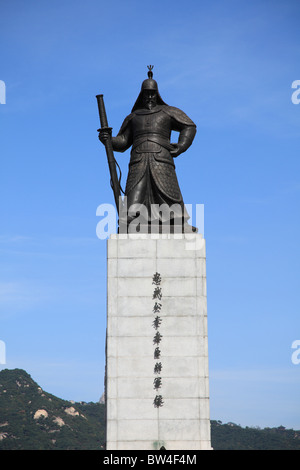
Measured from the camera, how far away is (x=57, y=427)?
5816 centimetres

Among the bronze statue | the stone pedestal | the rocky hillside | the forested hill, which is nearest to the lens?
the stone pedestal

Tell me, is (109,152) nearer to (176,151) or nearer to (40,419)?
(176,151)

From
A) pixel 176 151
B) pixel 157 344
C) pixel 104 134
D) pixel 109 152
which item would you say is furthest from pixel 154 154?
pixel 157 344

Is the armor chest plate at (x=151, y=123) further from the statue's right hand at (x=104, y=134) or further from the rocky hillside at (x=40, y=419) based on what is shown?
the rocky hillside at (x=40, y=419)

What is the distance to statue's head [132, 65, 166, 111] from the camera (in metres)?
13.9

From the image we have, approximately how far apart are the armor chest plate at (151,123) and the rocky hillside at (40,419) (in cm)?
4278

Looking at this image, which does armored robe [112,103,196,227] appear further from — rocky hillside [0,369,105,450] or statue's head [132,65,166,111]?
rocky hillside [0,369,105,450]

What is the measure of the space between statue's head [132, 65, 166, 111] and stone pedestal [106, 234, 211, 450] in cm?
293

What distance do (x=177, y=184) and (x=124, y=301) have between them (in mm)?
2697

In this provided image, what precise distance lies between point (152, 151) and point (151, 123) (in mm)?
587

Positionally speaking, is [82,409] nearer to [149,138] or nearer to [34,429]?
[34,429]

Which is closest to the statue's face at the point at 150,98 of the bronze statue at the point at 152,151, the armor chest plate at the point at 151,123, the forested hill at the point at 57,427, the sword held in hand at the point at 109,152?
the bronze statue at the point at 152,151

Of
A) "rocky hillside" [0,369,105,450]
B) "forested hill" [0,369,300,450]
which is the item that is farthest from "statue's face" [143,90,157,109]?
"rocky hillside" [0,369,105,450]

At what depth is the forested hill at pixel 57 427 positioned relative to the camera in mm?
50866
